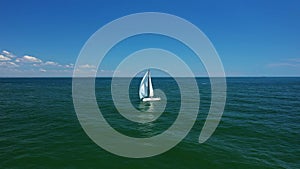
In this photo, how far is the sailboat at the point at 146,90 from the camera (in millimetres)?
51156

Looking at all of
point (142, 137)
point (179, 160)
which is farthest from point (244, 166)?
point (142, 137)

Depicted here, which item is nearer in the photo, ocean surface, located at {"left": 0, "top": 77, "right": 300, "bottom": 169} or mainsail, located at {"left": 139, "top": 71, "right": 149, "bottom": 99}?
ocean surface, located at {"left": 0, "top": 77, "right": 300, "bottom": 169}

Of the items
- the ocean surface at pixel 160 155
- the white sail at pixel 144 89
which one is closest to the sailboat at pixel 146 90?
the white sail at pixel 144 89

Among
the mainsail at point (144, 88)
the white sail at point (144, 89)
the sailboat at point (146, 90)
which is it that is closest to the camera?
the sailboat at point (146, 90)

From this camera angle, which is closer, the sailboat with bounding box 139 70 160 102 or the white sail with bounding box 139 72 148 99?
the sailboat with bounding box 139 70 160 102

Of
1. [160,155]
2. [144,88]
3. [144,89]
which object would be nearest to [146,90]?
[144,89]

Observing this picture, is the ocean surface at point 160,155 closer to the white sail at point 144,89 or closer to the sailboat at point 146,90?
the sailboat at point 146,90

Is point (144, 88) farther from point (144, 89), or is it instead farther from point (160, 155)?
point (160, 155)

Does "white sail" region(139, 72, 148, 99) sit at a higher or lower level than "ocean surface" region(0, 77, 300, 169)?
higher

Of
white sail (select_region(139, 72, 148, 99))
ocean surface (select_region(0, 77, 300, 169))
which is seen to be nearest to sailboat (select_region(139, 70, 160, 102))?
white sail (select_region(139, 72, 148, 99))

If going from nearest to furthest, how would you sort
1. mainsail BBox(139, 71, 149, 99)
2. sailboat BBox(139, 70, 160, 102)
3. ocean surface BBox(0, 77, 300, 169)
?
ocean surface BBox(0, 77, 300, 169), sailboat BBox(139, 70, 160, 102), mainsail BBox(139, 71, 149, 99)

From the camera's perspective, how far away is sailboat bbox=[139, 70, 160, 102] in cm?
5116

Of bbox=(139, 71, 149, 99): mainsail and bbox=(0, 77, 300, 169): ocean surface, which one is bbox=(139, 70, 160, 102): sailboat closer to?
bbox=(139, 71, 149, 99): mainsail

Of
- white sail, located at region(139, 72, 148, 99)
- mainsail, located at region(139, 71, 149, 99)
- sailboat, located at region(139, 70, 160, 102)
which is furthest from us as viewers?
white sail, located at region(139, 72, 148, 99)
